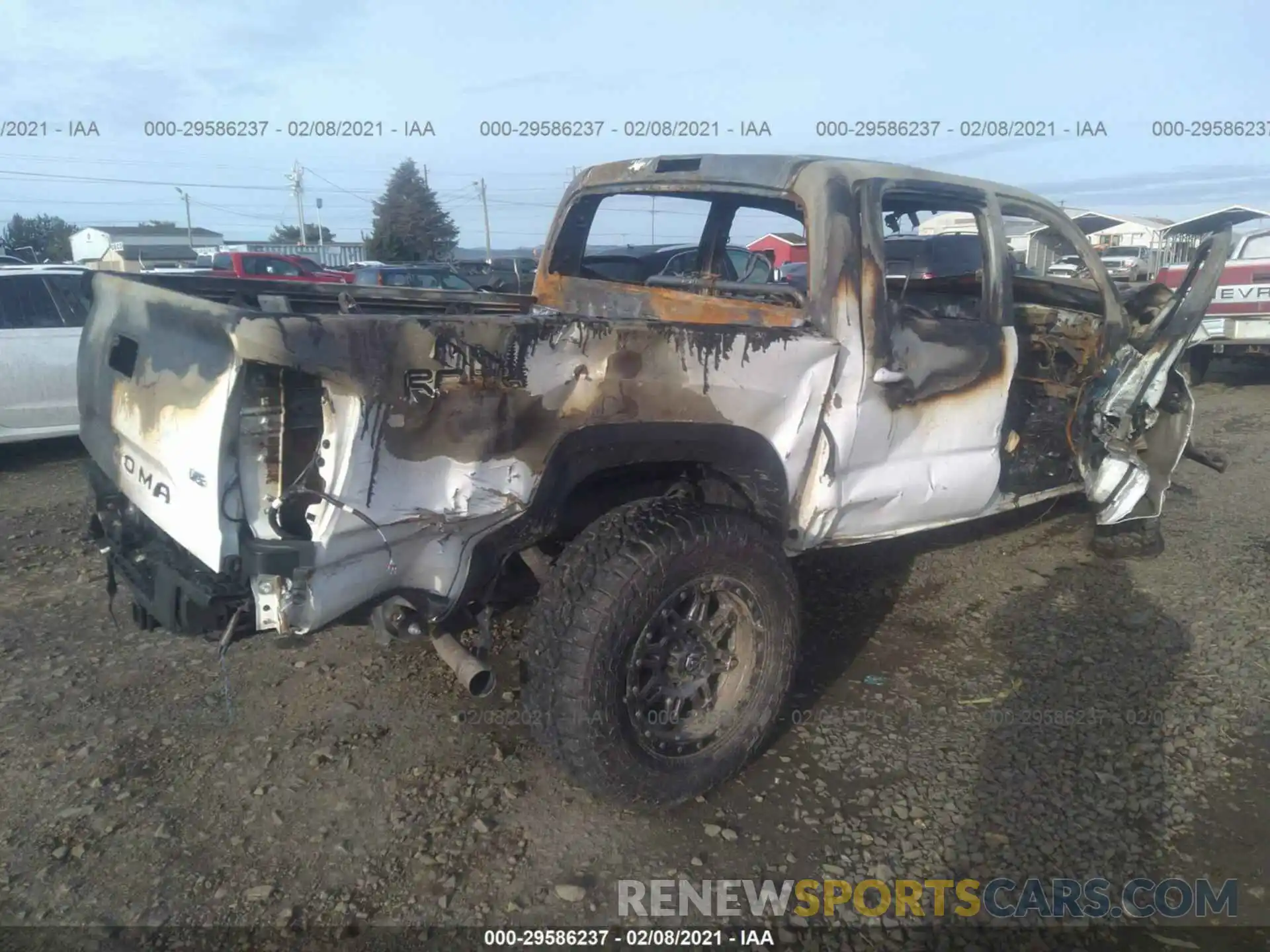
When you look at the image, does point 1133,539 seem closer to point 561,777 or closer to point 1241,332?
point 561,777

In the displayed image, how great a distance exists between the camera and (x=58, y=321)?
671cm

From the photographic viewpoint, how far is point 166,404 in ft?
8.20

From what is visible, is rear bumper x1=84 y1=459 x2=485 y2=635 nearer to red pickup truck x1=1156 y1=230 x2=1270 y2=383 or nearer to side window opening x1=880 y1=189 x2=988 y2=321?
side window opening x1=880 y1=189 x2=988 y2=321

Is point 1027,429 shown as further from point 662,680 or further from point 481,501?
point 481,501

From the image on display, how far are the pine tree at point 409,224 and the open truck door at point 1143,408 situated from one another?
1709 inches

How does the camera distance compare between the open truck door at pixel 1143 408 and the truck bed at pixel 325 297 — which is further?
the open truck door at pixel 1143 408

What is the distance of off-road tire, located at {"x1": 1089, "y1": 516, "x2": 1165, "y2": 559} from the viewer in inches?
199

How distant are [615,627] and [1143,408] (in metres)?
3.38

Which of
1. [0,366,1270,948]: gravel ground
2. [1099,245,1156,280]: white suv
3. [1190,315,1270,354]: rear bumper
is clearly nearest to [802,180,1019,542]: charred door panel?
[0,366,1270,948]: gravel ground

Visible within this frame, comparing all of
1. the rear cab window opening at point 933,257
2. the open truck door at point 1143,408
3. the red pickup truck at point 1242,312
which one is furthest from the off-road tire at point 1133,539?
the red pickup truck at point 1242,312

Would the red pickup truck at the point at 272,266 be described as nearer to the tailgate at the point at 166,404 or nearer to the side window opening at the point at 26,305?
the side window opening at the point at 26,305

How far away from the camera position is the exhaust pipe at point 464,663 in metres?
2.59

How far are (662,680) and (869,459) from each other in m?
1.16

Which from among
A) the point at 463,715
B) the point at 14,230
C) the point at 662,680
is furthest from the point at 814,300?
the point at 14,230
